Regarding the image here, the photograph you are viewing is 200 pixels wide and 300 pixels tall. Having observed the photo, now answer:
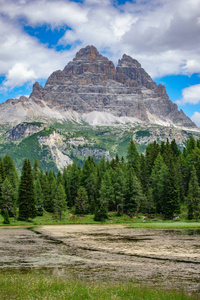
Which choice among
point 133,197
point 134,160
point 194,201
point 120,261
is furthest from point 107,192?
Answer: point 120,261

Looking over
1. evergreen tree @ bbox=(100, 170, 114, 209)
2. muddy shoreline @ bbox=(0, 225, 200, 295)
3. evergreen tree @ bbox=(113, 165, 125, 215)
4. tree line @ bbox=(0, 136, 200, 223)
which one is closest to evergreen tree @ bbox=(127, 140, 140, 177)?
tree line @ bbox=(0, 136, 200, 223)

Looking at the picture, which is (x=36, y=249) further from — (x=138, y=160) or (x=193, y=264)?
(x=138, y=160)

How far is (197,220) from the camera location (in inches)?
2950

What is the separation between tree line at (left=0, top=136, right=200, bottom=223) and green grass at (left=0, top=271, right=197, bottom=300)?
203 feet

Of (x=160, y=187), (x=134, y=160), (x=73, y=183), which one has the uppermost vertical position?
(x=134, y=160)

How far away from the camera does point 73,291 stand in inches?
669

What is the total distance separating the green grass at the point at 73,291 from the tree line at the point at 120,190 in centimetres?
6188

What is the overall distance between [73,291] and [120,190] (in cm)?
8096

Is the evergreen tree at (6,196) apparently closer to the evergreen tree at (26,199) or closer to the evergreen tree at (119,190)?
the evergreen tree at (26,199)

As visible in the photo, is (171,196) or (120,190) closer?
(171,196)

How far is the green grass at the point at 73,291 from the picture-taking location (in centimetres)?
1622

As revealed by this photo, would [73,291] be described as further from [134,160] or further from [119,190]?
[134,160]

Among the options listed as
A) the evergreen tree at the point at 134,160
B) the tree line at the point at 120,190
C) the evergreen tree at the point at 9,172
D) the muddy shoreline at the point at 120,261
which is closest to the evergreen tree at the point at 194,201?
the tree line at the point at 120,190

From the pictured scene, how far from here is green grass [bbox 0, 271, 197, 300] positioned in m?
16.2
